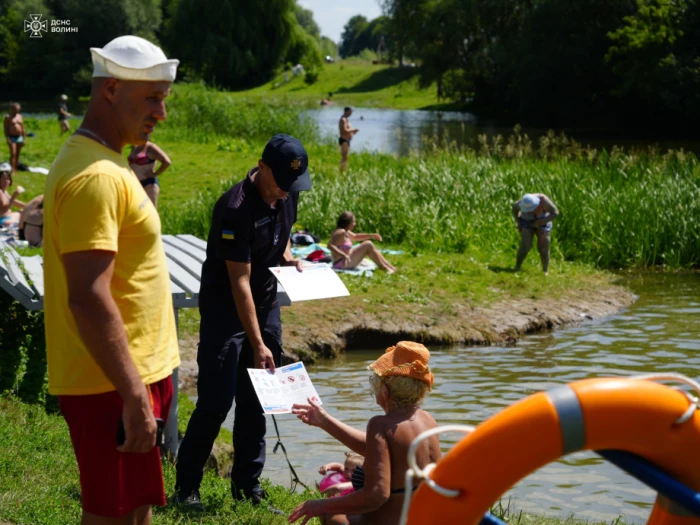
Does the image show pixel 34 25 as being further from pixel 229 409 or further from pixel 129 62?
pixel 129 62

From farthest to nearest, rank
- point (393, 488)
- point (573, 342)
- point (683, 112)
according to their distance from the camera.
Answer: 1. point (683, 112)
2. point (573, 342)
3. point (393, 488)

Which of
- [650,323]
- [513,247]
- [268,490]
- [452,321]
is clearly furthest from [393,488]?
[513,247]

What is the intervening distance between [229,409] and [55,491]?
988 mm

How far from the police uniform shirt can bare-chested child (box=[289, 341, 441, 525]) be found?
127 cm

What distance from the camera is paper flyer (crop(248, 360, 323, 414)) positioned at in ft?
14.5

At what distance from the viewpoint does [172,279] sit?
6.50 m

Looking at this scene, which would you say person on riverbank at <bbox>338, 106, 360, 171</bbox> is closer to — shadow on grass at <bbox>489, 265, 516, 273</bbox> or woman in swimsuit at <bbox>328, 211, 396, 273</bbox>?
shadow on grass at <bbox>489, 265, 516, 273</bbox>

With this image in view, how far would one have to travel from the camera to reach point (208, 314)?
4953 millimetres

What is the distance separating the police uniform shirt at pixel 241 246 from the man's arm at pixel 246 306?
5cm

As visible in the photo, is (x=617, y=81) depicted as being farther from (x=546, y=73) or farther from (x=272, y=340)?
(x=272, y=340)

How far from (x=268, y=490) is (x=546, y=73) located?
50849mm

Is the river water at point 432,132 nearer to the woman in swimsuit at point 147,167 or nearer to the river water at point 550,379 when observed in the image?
the woman in swimsuit at point 147,167

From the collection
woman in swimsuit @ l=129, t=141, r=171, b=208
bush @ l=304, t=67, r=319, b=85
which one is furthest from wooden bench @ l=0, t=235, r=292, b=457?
bush @ l=304, t=67, r=319, b=85

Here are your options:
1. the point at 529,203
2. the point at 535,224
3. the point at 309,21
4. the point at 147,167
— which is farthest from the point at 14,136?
the point at 309,21
